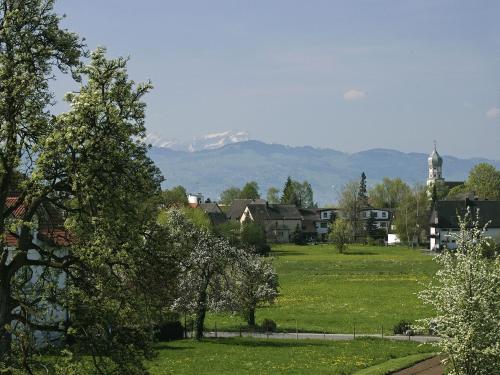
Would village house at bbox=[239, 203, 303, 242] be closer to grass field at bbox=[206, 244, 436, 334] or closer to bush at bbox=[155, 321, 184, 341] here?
grass field at bbox=[206, 244, 436, 334]

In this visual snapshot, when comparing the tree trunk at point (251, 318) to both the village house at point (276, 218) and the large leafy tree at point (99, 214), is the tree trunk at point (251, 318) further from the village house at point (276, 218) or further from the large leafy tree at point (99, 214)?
the village house at point (276, 218)

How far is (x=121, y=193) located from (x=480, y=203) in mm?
141811

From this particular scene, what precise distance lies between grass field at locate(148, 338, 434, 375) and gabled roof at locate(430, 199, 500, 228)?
10775 cm

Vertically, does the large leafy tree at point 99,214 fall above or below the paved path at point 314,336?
above

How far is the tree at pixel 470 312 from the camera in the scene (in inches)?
920

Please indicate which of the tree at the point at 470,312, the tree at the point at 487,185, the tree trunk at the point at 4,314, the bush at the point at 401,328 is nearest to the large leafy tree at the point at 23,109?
the tree trunk at the point at 4,314

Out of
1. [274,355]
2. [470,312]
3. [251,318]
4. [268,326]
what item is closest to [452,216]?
[251,318]

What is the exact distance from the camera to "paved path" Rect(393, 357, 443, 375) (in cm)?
3538

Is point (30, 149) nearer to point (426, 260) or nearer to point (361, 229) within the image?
point (426, 260)

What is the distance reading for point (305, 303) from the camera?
69.2 meters

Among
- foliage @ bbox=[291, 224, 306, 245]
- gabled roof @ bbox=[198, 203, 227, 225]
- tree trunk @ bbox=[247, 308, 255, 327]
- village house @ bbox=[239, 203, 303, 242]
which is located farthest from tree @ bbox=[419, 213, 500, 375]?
village house @ bbox=[239, 203, 303, 242]

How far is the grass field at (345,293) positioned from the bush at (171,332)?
539cm

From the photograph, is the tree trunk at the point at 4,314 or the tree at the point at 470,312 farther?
the tree at the point at 470,312

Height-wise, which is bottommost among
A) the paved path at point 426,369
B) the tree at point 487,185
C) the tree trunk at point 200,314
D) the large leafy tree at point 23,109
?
the paved path at point 426,369
